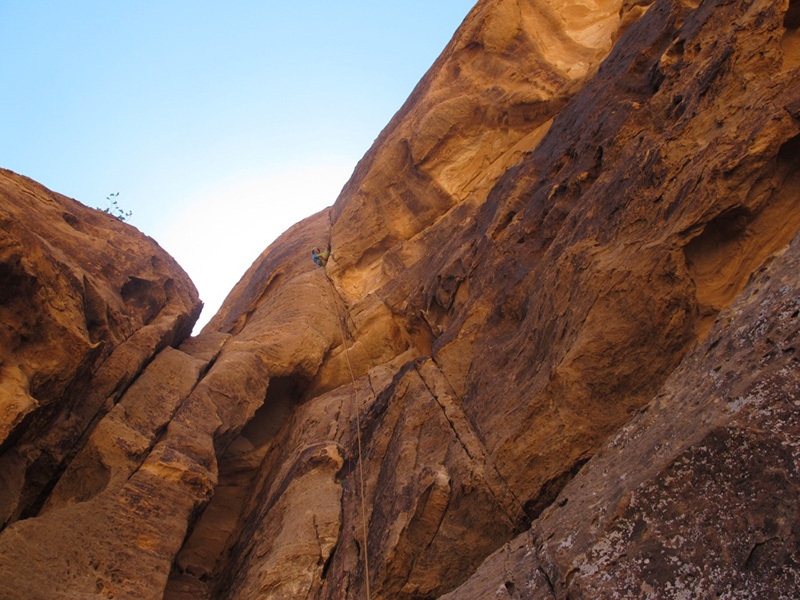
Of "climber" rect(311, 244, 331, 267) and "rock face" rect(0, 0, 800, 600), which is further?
"climber" rect(311, 244, 331, 267)

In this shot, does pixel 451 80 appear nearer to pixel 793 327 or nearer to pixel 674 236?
pixel 674 236

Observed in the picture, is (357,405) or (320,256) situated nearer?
(357,405)

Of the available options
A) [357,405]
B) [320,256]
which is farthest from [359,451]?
[320,256]

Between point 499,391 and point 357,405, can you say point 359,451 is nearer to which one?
point 357,405

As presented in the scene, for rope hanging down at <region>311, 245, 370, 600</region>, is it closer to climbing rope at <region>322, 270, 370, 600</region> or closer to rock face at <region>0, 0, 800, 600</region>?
climbing rope at <region>322, 270, 370, 600</region>

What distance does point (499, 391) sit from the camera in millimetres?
11062

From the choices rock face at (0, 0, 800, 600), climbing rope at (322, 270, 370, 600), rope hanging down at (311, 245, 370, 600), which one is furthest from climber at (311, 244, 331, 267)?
rock face at (0, 0, 800, 600)

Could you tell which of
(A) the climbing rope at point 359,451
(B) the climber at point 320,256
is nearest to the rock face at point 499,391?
(A) the climbing rope at point 359,451

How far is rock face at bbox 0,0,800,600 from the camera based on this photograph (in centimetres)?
586

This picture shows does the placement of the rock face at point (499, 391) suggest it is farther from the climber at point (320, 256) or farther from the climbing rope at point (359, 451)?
the climber at point (320, 256)

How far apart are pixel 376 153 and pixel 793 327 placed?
64.7 feet

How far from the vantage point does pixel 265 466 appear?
16422mm

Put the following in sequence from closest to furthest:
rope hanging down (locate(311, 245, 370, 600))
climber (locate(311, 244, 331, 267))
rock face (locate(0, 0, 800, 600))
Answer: rock face (locate(0, 0, 800, 600)), rope hanging down (locate(311, 245, 370, 600)), climber (locate(311, 244, 331, 267))

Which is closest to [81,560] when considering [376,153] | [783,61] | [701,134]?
[701,134]
